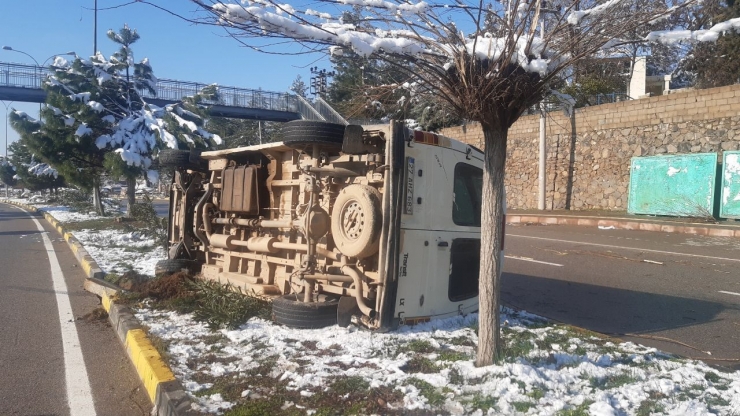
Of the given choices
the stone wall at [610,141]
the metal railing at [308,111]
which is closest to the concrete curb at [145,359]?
the metal railing at [308,111]

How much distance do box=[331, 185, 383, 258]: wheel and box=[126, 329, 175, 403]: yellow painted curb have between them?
1.85m

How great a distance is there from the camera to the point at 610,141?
22203 mm

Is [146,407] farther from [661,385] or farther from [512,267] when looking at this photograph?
[512,267]

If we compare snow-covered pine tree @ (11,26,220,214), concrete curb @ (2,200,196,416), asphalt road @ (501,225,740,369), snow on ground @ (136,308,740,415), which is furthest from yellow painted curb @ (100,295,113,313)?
snow-covered pine tree @ (11,26,220,214)

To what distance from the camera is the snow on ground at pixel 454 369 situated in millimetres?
3941

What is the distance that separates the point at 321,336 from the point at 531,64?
3014 mm

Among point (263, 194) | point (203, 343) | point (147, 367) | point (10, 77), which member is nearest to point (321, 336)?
point (203, 343)

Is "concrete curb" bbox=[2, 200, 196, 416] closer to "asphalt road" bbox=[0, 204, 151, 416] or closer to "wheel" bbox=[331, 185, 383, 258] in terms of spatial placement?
"asphalt road" bbox=[0, 204, 151, 416]

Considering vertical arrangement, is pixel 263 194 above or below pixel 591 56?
below

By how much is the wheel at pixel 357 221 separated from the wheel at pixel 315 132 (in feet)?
1.76

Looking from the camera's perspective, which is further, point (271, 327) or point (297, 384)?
point (271, 327)

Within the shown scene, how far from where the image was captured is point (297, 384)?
14.3 feet

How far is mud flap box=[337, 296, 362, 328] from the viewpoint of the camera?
221 inches

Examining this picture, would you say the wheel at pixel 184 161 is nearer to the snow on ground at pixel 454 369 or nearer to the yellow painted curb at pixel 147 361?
the snow on ground at pixel 454 369
